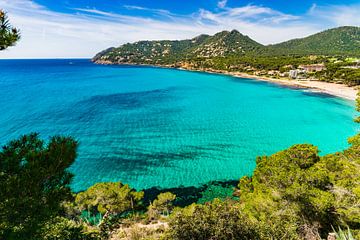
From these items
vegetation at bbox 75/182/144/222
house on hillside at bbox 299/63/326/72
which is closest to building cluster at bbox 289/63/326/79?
house on hillside at bbox 299/63/326/72

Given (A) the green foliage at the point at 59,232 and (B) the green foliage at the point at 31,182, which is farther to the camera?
(A) the green foliage at the point at 59,232

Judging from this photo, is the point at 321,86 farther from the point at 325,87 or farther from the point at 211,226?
the point at 211,226

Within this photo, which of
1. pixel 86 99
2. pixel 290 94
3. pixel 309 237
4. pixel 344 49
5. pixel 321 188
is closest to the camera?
pixel 309 237

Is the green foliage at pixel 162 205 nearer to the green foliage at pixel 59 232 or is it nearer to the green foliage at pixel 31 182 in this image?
the green foliage at pixel 59 232

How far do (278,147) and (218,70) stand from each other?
114269 millimetres

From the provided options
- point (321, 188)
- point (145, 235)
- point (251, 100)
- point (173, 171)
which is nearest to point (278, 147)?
point (173, 171)

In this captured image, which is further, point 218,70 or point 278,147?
point 218,70

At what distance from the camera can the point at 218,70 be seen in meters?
142

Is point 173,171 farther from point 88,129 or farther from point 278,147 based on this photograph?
point 88,129

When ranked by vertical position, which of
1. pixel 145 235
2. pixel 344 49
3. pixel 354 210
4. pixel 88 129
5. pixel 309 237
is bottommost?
pixel 88 129

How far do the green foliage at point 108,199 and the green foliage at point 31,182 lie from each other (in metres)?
11.0

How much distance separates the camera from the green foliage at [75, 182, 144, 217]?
17031 mm

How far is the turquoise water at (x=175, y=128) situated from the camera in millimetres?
26642

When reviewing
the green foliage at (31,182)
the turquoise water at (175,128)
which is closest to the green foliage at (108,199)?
the turquoise water at (175,128)
